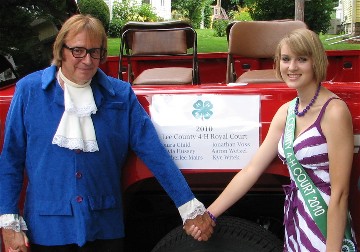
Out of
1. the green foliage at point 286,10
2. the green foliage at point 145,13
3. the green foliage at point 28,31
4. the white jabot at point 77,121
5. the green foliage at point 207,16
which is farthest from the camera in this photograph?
the green foliage at point 207,16

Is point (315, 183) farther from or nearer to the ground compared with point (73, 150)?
nearer to the ground

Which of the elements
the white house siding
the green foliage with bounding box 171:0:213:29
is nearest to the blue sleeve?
the white house siding

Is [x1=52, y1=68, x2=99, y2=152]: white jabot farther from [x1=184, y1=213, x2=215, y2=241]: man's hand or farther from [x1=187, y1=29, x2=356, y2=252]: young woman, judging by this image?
[x1=187, y1=29, x2=356, y2=252]: young woman

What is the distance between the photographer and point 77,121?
226 centimetres

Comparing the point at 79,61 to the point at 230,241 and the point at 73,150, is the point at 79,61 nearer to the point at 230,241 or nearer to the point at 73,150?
the point at 73,150

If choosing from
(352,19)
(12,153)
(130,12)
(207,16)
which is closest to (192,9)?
(207,16)

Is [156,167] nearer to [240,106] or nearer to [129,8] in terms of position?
[240,106]

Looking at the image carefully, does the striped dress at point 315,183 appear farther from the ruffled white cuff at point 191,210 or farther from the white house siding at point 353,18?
the white house siding at point 353,18

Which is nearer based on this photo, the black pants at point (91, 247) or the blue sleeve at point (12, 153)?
the blue sleeve at point (12, 153)

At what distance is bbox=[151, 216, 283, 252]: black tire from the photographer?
240cm

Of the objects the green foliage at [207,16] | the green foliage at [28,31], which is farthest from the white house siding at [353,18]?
the green foliage at [28,31]

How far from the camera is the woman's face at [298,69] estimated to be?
2139 millimetres

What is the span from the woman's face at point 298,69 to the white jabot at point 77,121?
2.58ft

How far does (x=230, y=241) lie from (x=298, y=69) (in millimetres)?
791
